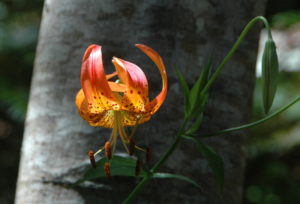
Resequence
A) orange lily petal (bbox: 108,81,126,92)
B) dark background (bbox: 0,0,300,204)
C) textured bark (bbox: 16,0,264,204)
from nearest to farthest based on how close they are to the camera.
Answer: orange lily petal (bbox: 108,81,126,92), textured bark (bbox: 16,0,264,204), dark background (bbox: 0,0,300,204)

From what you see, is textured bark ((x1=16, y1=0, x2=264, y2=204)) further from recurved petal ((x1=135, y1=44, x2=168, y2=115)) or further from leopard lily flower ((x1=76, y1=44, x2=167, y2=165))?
recurved petal ((x1=135, y1=44, x2=168, y2=115))

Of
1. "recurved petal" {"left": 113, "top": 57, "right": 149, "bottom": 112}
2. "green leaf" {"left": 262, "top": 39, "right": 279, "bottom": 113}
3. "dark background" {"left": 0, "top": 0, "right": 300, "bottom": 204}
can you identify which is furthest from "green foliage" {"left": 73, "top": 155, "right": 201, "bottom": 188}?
"dark background" {"left": 0, "top": 0, "right": 300, "bottom": 204}

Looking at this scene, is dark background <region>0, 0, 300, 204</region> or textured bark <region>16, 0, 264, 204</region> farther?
dark background <region>0, 0, 300, 204</region>

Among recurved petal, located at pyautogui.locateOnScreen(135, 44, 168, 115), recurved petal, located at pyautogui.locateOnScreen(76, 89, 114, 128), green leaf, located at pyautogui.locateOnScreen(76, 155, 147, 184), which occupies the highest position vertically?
recurved petal, located at pyautogui.locateOnScreen(135, 44, 168, 115)

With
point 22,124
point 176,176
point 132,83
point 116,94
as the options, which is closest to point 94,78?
point 132,83

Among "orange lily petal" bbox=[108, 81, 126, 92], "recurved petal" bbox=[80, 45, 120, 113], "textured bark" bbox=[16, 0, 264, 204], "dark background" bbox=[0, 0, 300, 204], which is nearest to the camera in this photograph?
"recurved petal" bbox=[80, 45, 120, 113]

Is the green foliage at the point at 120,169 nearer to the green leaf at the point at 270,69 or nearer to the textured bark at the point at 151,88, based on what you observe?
the textured bark at the point at 151,88
